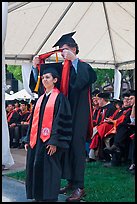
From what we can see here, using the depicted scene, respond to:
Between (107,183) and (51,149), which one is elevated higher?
(51,149)

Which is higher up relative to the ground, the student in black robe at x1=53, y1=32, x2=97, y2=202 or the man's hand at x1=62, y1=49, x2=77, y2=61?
the man's hand at x1=62, y1=49, x2=77, y2=61

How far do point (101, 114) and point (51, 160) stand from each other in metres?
3.99

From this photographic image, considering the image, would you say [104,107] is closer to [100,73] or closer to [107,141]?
[107,141]

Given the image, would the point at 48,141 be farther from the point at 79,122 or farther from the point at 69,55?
the point at 69,55

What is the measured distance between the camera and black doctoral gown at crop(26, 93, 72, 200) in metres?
4.28

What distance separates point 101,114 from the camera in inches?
322

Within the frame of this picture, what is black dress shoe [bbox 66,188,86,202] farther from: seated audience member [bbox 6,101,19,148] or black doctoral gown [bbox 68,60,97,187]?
seated audience member [bbox 6,101,19,148]

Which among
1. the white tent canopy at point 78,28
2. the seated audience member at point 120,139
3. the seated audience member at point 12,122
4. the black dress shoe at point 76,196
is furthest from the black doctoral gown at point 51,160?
the seated audience member at point 12,122

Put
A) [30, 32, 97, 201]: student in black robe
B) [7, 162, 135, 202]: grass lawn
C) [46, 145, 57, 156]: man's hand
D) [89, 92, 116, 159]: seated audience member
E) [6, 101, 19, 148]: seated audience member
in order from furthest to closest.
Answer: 1. [6, 101, 19, 148]: seated audience member
2. [89, 92, 116, 159]: seated audience member
3. [7, 162, 135, 202]: grass lawn
4. [30, 32, 97, 201]: student in black robe
5. [46, 145, 57, 156]: man's hand

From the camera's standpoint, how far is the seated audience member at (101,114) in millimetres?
7711

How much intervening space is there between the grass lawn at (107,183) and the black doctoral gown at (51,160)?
817 millimetres

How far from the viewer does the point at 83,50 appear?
12.6 meters

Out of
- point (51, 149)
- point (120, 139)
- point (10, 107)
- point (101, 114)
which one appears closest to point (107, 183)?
point (120, 139)

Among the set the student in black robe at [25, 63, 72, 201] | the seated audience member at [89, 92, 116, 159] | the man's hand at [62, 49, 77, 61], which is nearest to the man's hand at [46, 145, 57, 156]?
the student in black robe at [25, 63, 72, 201]
